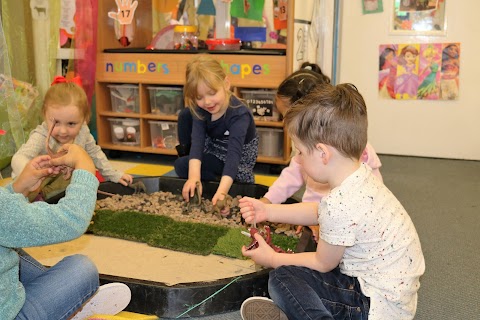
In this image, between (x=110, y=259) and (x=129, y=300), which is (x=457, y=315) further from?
(x=110, y=259)

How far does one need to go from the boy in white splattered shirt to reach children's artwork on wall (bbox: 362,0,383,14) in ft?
6.98

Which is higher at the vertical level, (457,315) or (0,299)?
(0,299)

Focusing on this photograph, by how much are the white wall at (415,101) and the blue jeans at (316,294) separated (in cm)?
217

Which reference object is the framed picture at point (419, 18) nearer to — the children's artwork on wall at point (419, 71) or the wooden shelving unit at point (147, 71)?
the children's artwork on wall at point (419, 71)

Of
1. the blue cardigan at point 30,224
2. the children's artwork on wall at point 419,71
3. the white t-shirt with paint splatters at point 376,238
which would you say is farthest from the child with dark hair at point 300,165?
the children's artwork on wall at point 419,71

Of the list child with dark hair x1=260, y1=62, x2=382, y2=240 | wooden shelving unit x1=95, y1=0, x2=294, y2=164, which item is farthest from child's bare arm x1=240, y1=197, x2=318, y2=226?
wooden shelving unit x1=95, y1=0, x2=294, y2=164

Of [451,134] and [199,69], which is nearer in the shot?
[199,69]

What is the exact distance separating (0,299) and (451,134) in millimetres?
2723

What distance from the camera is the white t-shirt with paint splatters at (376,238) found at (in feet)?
3.36

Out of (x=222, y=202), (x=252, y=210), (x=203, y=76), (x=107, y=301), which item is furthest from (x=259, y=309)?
(x=203, y=76)

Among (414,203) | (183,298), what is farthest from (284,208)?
(414,203)

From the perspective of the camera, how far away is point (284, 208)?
131 cm

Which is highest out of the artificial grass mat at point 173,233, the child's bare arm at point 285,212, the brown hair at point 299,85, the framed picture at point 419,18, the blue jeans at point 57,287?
the framed picture at point 419,18

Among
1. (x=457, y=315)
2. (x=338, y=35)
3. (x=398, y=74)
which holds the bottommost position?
(x=457, y=315)
